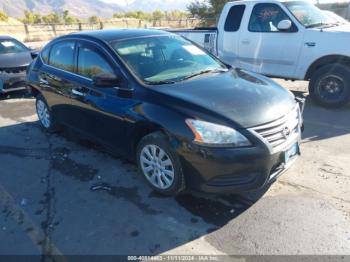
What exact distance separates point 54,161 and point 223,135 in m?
2.73

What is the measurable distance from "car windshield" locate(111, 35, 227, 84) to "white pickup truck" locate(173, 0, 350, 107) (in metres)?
2.70

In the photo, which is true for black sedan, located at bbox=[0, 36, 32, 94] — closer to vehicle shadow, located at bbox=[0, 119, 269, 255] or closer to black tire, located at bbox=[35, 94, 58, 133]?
black tire, located at bbox=[35, 94, 58, 133]

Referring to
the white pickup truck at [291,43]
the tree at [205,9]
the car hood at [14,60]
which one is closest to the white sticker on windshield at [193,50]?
the white pickup truck at [291,43]

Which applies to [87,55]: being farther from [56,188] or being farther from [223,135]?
[223,135]

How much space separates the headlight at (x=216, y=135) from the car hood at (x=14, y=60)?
6.80 m

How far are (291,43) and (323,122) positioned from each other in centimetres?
179

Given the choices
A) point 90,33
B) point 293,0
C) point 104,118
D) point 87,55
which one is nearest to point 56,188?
point 104,118

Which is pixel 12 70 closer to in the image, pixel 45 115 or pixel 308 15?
Result: pixel 45 115

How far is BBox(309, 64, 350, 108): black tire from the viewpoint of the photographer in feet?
21.2

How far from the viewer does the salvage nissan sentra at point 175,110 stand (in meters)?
3.26

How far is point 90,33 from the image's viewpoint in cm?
480

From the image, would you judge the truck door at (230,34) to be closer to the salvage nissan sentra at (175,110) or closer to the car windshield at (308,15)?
the car windshield at (308,15)

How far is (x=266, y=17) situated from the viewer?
719 cm

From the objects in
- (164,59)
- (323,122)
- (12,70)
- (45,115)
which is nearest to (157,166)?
(164,59)
